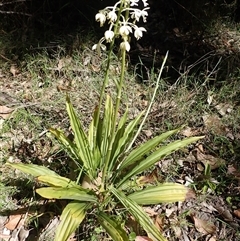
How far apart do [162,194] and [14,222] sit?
39.1 inches

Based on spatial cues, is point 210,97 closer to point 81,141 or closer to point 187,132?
point 187,132

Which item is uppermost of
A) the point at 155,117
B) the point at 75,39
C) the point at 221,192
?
the point at 75,39

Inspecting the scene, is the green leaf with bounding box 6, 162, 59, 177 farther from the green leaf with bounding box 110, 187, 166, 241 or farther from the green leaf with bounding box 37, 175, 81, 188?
the green leaf with bounding box 110, 187, 166, 241

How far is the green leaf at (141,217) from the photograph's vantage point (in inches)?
94.8

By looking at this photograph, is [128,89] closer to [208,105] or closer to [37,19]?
[208,105]

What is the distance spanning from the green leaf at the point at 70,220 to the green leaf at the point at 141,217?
0.23 meters

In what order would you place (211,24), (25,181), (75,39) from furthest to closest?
(211,24) → (75,39) → (25,181)

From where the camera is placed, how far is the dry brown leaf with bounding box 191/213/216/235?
283 centimetres

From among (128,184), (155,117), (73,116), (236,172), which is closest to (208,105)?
(155,117)

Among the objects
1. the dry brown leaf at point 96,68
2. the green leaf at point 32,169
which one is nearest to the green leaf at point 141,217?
the green leaf at point 32,169

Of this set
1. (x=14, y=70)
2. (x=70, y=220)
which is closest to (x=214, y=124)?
(x=70, y=220)

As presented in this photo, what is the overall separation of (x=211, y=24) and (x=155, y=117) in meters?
1.77

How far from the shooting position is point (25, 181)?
304 centimetres

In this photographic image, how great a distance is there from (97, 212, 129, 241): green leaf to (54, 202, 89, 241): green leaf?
122mm
